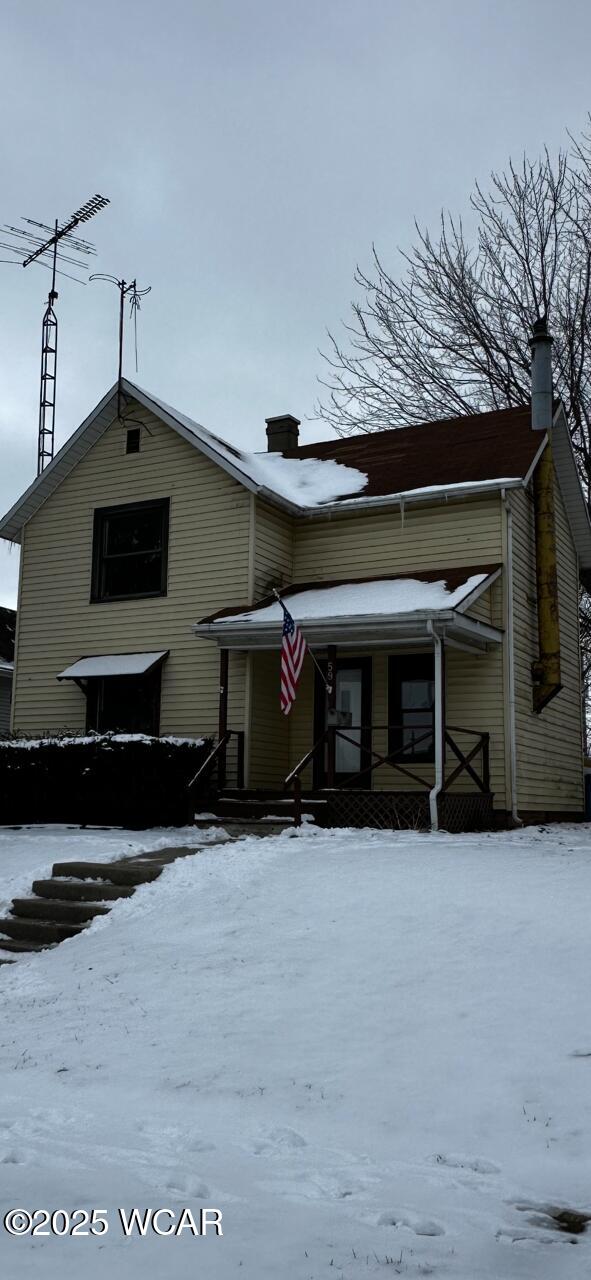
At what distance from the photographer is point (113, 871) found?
1027cm

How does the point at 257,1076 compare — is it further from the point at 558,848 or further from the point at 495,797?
the point at 495,797

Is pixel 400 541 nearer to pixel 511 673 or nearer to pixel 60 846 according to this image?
pixel 511 673

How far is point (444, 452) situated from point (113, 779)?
7626 millimetres

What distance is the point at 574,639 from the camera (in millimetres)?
19641

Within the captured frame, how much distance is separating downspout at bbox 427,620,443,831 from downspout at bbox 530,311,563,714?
325 centimetres

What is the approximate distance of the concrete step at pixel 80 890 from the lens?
976cm

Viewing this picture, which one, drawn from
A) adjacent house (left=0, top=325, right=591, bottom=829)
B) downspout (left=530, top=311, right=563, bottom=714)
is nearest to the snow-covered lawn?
adjacent house (left=0, top=325, right=591, bottom=829)

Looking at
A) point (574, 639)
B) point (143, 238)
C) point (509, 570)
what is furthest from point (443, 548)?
point (143, 238)

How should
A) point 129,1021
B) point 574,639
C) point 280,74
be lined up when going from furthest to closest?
point 574,639 < point 280,74 < point 129,1021

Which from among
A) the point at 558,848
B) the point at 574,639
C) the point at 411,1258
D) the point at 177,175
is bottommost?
the point at 411,1258

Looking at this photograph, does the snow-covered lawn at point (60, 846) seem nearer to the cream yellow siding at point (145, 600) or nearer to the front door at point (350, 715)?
the cream yellow siding at point (145, 600)

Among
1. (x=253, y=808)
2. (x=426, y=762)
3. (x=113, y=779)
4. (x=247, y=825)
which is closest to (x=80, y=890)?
(x=247, y=825)

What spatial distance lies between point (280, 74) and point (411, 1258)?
14035mm

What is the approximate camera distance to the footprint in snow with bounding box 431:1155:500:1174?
14.7 feet
